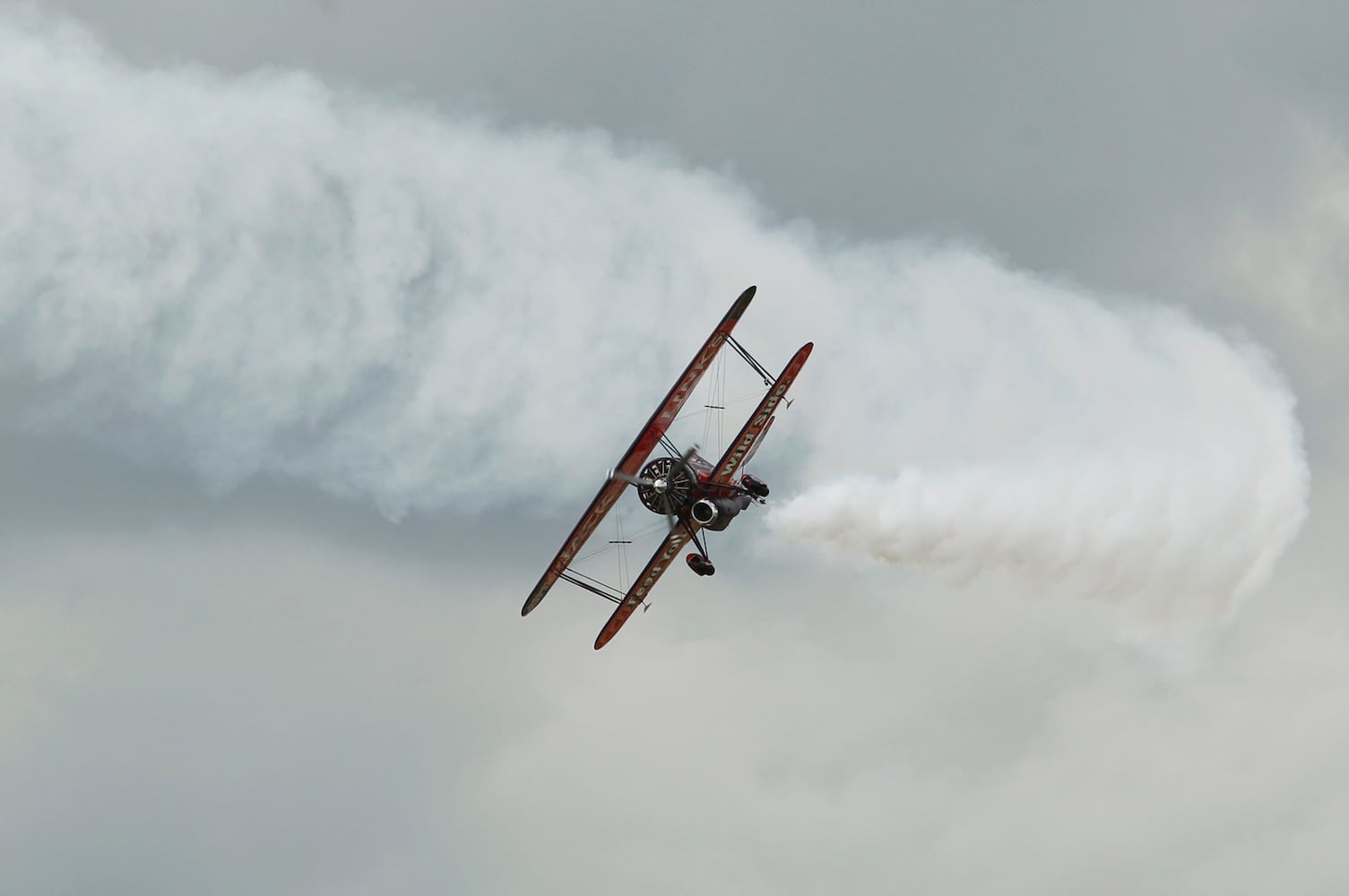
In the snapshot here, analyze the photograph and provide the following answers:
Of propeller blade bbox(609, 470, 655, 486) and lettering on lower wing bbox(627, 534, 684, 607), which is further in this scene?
lettering on lower wing bbox(627, 534, 684, 607)

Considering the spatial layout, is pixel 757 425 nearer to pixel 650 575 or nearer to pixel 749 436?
pixel 749 436

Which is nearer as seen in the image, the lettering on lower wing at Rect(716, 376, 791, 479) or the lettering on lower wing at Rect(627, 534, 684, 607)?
the lettering on lower wing at Rect(716, 376, 791, 479)

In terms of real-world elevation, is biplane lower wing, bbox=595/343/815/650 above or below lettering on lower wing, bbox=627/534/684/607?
above

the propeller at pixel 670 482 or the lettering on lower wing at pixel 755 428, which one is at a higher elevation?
the lettering on lower wing at pixel 755 428

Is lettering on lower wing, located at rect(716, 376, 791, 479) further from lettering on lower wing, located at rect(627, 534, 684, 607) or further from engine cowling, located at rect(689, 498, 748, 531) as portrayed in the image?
lettering on lower wing, located at rect(627, 534, 684, 607)

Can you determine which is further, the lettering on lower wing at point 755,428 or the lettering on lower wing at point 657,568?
the lettering on lower wing at point 657,568

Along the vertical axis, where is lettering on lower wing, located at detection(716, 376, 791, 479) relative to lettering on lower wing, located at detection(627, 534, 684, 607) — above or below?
above

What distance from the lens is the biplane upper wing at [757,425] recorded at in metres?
67.2

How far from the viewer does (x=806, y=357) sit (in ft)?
222

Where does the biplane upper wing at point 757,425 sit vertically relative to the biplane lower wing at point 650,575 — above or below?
above

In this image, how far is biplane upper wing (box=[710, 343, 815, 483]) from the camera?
67.2m

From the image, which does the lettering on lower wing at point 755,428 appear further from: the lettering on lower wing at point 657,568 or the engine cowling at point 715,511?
the lettering on lower wing at point 657,568

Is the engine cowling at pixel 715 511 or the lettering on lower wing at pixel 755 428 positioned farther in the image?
the lettering on lower wing at pixel 755 428

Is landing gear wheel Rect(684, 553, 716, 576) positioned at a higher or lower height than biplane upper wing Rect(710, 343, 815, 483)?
lower
